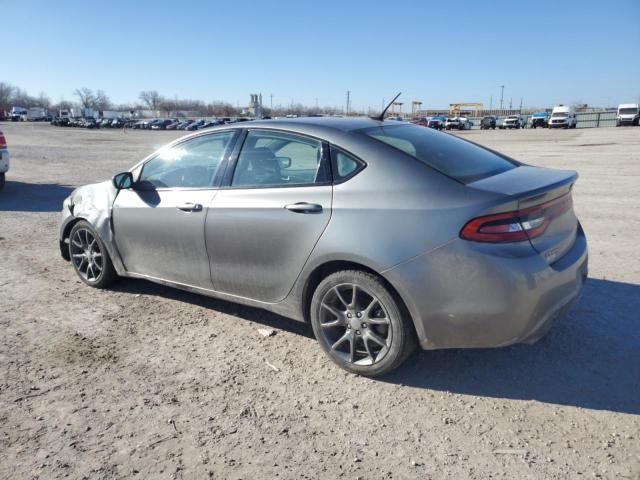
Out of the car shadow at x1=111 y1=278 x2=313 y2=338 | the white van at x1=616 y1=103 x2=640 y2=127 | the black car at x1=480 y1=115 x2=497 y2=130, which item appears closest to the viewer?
the car shadow at x1=111 y1=278 x2=313 y2=338

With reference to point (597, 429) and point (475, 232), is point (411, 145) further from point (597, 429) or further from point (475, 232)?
point (597, 429)

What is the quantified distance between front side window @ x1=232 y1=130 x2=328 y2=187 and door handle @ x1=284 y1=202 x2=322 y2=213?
18 cm

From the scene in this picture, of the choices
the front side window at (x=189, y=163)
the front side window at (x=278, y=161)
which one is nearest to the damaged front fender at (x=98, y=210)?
the front side window at (x=189, y=163)

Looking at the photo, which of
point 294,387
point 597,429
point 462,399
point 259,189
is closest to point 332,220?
point 259,189

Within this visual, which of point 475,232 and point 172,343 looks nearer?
point 475,232

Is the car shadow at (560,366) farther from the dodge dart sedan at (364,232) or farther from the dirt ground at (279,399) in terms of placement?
the dodge dart sedan at (364,232)

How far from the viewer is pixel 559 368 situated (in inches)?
132

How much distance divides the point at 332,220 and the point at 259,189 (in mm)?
721

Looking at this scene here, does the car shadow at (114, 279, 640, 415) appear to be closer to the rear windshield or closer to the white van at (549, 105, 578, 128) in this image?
the rear windshield

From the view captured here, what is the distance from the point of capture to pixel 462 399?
10.1 feet

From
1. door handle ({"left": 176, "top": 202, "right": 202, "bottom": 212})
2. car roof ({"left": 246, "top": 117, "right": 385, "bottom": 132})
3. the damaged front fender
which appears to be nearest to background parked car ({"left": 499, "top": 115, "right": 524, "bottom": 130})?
car roof ({"left": 246, "top": 117, "right": 385, "bottom": 132})

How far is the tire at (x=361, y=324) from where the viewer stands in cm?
312

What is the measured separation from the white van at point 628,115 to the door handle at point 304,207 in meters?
57.5

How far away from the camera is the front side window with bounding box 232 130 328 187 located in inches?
139
